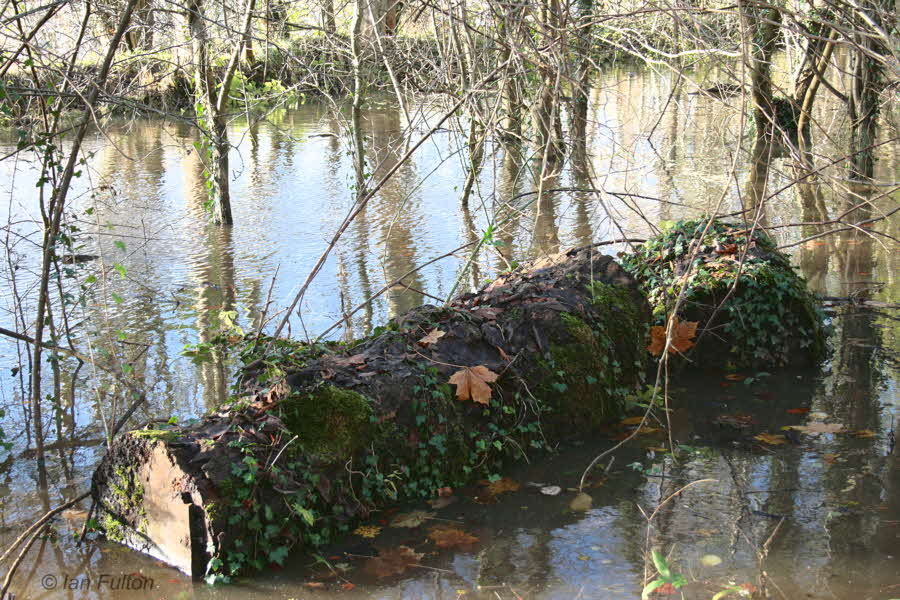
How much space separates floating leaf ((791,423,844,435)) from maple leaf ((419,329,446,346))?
2.32m

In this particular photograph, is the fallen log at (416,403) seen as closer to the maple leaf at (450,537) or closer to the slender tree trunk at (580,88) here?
the maple leaf at (450,537)

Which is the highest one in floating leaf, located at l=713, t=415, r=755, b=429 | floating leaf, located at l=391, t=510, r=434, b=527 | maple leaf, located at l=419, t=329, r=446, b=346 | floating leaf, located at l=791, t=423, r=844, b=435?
maple leaf, located at l=419, t=329, r=446, b=346

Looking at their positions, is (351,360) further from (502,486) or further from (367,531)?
(502,486)

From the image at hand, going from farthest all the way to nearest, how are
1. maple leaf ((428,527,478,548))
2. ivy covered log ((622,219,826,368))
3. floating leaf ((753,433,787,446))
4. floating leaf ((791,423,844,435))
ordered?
ivy covered log ((622,219,826,368)) → floating leaf ((791,423,844,435)) → floating leaf ((753,433,787,446)) → maple leaf ((428,527,478,548))

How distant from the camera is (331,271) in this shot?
9.01 m

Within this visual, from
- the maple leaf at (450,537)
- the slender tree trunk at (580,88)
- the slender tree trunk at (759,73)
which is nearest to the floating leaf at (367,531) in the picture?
the maple leaf at (450,537)

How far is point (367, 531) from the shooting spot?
13.1 feet

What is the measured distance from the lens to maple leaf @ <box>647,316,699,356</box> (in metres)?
5.79

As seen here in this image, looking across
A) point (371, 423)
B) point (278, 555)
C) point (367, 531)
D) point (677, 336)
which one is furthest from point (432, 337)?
point (677, 336)

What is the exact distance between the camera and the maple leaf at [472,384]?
4.47 m

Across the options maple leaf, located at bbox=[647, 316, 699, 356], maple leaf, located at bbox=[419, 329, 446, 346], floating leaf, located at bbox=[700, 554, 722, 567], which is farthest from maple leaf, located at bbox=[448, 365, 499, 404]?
maple leaf, located at bbox=[647, 316, 699, 356]

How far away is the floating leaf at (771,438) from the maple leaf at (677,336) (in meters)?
0.95

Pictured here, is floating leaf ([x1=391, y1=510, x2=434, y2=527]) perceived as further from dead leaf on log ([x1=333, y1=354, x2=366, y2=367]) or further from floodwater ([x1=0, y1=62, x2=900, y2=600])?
dead leaf on log ([x1=333, y1=354, x2=366, y2=367])

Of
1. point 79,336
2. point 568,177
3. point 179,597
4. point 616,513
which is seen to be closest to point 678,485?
point 616,513
